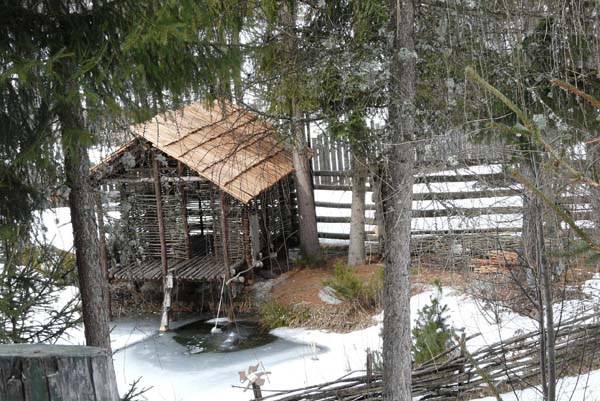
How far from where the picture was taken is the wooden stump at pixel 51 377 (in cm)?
147

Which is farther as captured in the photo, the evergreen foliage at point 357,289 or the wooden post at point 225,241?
the wooden post at point 225,241

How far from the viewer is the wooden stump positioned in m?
1.47

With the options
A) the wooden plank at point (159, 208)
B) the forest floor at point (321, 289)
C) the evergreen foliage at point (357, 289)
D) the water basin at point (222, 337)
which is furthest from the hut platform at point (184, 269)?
the evergreen foliage at point (357, 289)

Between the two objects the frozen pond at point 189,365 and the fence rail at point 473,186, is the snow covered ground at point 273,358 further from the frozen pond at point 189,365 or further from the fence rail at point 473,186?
the fence rail at point 473,186

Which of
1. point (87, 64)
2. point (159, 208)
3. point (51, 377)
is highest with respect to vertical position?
point (87, 64)

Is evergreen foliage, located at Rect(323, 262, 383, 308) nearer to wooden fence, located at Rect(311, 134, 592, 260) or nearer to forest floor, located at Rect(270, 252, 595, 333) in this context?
forest floor, located at Rect(270, 252, 595, 333)

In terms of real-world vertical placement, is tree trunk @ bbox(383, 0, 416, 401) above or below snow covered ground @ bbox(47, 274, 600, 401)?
above

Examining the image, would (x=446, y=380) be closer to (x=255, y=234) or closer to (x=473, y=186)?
(x=473, y=186)

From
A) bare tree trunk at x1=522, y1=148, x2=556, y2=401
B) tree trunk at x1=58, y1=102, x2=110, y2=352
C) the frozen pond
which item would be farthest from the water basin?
bare tree trunk at x1=522, y1=148, x2=556, y2=401

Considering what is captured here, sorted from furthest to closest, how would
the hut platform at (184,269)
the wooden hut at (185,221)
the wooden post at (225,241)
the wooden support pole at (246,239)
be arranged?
the wooden support pole at (246,239) → the hut platform at (184,269) → the wooden hut at (185,221) → the wooden post at (225,241)

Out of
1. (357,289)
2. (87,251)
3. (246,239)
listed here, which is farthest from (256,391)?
(246,239)

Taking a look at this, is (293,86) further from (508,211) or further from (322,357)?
(322,357)

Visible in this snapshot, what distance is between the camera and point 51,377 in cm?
148

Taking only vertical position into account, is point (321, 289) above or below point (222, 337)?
above
